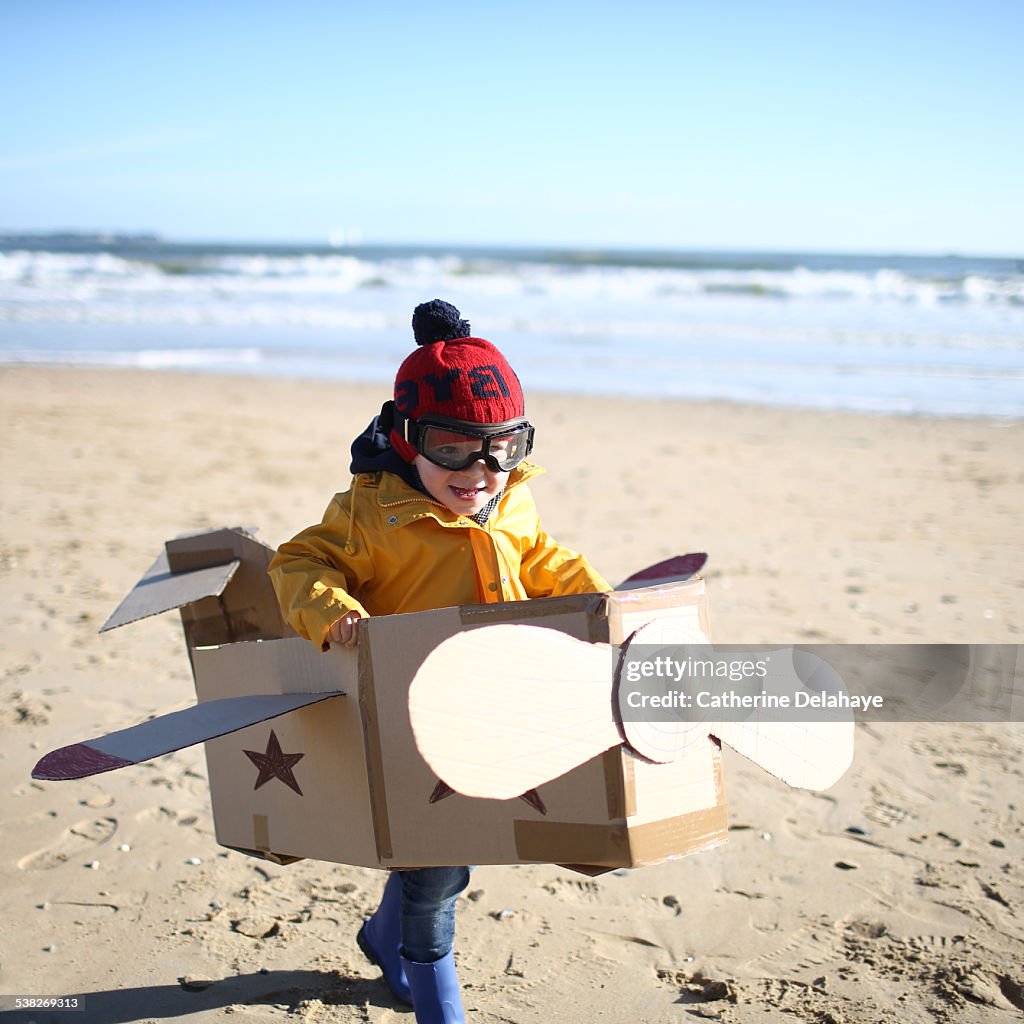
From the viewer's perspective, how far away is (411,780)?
5.75 feet

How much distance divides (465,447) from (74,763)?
3.09 feet

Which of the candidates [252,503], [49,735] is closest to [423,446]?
[49,735]

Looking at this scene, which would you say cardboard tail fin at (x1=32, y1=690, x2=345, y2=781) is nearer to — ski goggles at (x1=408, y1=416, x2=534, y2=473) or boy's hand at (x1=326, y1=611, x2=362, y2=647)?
boy's hand at (x1=326, y1=611, x2=362, y2=647)

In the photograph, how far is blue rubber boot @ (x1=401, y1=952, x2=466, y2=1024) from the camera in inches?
83.9

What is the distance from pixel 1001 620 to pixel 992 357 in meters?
12.4

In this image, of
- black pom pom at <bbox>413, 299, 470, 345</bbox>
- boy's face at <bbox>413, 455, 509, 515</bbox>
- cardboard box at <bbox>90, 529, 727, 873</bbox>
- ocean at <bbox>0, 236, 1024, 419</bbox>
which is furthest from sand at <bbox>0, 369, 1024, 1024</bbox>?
ocean at <bbox>0, 236, 1024, 419</bbox>

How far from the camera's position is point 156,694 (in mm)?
3850

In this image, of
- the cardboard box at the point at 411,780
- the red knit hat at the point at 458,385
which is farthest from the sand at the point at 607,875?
the red knit hat at the point at 458,385

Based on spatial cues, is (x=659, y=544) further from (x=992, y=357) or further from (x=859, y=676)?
(x=992, y=357)

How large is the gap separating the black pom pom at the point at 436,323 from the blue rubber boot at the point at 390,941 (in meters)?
1.26

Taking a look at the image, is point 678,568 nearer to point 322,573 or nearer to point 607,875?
point 322,573

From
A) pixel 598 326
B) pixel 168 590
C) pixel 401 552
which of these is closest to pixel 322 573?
pixel 401 552

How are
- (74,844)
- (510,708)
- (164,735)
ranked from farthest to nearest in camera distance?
1. (74,844)
2. (164,735)
3. (510,708)

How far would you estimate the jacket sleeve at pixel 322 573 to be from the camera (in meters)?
1.84
